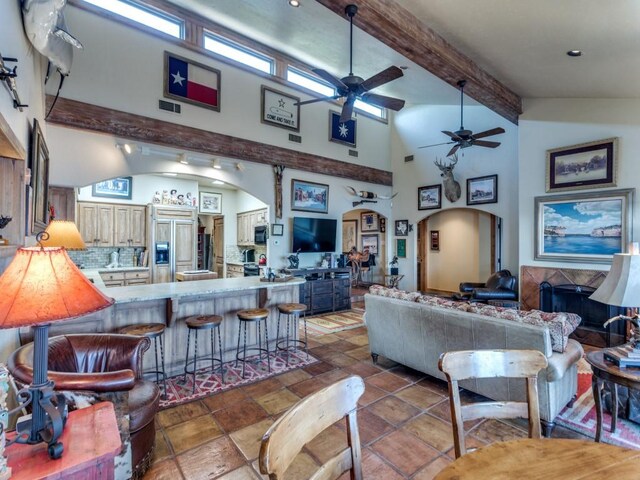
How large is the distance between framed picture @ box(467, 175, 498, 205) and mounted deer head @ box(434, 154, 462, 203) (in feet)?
0.83

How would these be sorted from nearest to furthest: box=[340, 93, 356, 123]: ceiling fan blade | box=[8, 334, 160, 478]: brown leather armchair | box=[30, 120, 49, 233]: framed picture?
box=[8, 334, 160, 478]: brown leather armchair → box=[30, 120, 49, 233]: framed picture → box=[340, 93, 356, 123]: ceiling fan blade

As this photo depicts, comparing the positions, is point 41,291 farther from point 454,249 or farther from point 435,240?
point 435,240

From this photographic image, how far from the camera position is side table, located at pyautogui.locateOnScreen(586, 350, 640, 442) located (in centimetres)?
205

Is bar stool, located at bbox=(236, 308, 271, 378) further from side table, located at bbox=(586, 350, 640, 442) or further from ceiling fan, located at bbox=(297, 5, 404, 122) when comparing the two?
side table, located at bbox=(586, 350, 640, 442)

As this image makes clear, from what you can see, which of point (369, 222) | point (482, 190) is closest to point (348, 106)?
point (482, 190)

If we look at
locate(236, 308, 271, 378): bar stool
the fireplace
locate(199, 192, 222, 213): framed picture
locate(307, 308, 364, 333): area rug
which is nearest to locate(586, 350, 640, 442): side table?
locate(236, 308, 271, 378): bar stool

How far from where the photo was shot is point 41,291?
47.2 inches

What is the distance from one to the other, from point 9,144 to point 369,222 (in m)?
9.24

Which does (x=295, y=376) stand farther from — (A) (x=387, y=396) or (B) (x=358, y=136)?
(B) (x=358, y=136)

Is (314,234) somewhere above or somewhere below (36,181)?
below

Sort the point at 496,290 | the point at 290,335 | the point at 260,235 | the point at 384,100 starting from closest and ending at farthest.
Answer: the point at 384,100, the point at 290,335, the point at 496,290, the point at 260,235

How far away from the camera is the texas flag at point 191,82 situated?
527cm

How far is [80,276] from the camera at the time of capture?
1.35m

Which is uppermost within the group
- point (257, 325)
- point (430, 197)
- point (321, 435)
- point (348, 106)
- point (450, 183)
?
point (348, 106)
